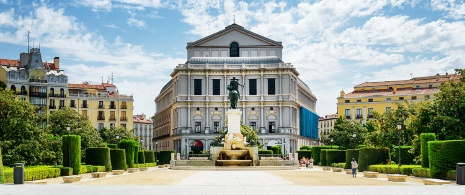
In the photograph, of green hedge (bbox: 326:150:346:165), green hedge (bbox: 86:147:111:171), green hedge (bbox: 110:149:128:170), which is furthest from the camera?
green hedge (bbox: 326:150:346:165)

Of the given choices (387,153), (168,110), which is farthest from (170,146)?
(387,153)

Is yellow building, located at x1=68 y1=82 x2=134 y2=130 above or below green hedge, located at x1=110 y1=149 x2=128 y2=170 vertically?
above

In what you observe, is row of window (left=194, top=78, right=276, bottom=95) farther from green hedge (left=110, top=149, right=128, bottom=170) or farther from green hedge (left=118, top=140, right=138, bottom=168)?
green hedge (left=110, top=149, right=128, bottom=170)

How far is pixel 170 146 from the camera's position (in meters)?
145

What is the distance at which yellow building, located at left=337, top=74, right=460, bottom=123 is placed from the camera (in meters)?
146

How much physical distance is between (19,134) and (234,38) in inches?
3763

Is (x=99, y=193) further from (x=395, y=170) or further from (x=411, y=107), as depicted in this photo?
(x=411, y=107)

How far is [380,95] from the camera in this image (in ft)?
489

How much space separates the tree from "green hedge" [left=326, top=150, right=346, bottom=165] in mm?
32724

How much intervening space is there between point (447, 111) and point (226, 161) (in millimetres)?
22365

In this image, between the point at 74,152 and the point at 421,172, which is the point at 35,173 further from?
the point at 421,172

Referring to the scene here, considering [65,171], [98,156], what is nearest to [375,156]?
[98,156]

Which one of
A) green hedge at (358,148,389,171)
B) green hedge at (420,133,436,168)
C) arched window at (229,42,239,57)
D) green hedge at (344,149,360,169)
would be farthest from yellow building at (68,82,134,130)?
green hedge at (420,133,436,168)

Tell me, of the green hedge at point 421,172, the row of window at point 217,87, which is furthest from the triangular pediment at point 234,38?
the green hedge at point 421,172
